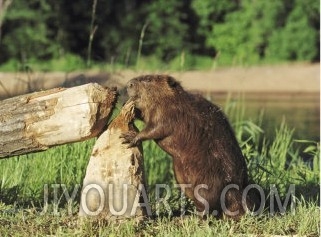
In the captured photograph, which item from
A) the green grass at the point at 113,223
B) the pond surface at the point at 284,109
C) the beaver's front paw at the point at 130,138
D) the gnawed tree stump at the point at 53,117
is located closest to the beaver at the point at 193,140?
the beaver's front paw at the point at 130,138

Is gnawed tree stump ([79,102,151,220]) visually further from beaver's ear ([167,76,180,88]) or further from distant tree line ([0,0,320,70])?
distant tree line ([0,0,320,70])

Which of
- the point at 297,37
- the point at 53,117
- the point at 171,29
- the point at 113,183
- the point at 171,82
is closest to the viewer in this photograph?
the point at 53,117

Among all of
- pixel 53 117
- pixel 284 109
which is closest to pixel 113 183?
pixel 53 117

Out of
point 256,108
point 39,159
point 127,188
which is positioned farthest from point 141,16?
point 127,188

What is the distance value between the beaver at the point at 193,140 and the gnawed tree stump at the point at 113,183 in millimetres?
84

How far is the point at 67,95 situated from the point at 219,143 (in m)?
0.87

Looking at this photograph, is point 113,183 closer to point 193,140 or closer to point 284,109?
point 193,140

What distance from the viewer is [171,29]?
2341 centimetres

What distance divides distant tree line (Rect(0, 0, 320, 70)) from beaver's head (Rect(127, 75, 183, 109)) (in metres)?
17.6

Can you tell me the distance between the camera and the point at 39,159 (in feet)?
18.7

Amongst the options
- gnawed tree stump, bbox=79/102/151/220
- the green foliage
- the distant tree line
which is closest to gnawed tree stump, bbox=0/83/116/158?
gnawed tree stump, bbox=79/102/151/220

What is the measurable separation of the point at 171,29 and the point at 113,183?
19.4 m

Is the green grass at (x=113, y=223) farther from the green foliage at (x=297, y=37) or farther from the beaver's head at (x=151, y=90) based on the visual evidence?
the green foliage at (x=297, y=37)

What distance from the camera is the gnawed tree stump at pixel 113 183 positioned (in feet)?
13.9
